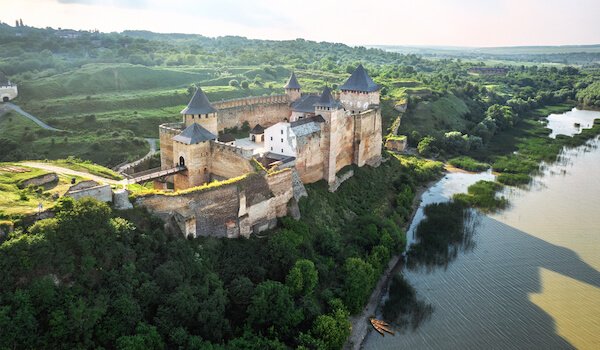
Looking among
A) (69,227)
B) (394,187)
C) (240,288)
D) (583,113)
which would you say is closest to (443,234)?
(394,187)

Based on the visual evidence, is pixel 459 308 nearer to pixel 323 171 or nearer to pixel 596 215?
pixel 323 171

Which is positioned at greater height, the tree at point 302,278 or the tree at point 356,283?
the tree at point 302,278

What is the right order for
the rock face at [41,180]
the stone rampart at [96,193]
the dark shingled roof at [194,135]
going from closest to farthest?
the stone rampart at [96,193]
the rock face at [41,180]
the dark shingled roof at [194,135]

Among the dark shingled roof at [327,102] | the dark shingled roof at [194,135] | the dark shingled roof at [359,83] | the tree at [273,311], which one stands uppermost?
the dark shingled roof at [359,83]

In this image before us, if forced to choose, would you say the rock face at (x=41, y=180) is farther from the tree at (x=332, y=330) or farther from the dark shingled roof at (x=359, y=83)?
the dark shingled roof at (x=359, y=83)

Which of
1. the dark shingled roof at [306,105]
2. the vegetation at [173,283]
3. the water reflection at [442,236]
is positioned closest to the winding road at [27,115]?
the dark shingled roof at [306,105]

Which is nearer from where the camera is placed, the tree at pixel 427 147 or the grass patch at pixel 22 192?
the grass patch at pixel 22 192

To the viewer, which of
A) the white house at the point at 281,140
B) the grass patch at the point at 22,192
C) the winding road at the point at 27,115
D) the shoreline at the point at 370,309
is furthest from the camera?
the winding road at the point at 27,115
